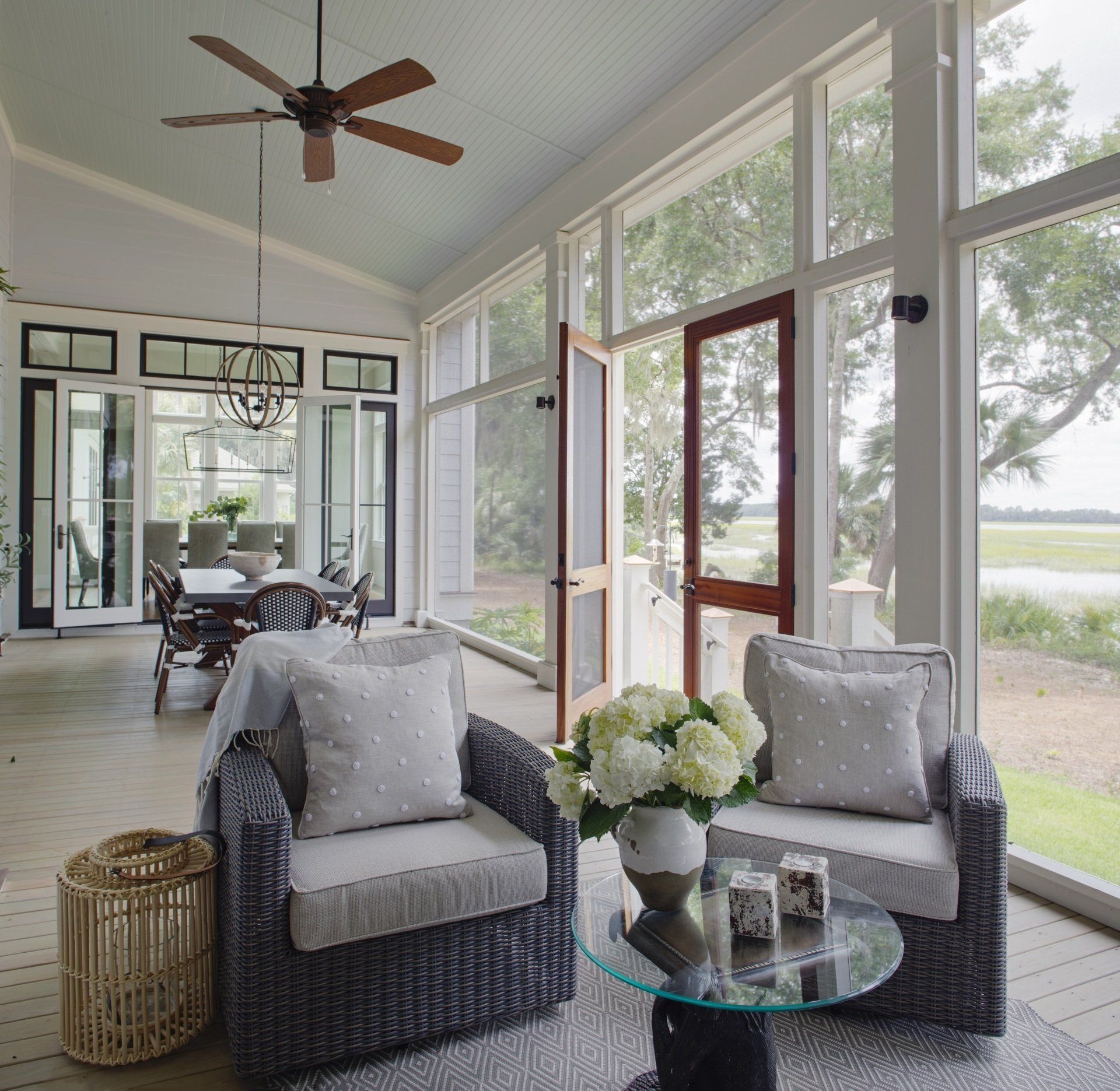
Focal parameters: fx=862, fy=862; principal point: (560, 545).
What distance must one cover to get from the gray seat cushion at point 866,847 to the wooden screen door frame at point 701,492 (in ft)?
4.94

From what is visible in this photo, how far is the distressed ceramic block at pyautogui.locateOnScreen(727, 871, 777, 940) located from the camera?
5.42ft

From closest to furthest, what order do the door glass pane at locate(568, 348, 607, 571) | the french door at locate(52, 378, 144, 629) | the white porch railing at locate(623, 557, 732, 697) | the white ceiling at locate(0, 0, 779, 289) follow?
the white ceiling at locate(0, 0, 779, 289) < the door glass pane at locate(568, 348, 607, 571) < the white porch railing at locate(623, 557, 732, 697) < the french door at locate(52, 378, 144, 629)

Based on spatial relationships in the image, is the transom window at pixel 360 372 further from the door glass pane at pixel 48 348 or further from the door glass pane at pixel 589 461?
the door glass pane at pixel 589 461

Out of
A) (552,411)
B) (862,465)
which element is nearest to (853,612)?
(862,465)

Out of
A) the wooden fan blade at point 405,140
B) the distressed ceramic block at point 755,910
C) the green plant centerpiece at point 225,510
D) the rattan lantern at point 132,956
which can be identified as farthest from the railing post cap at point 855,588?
the green plant centerpiece at point 225,510

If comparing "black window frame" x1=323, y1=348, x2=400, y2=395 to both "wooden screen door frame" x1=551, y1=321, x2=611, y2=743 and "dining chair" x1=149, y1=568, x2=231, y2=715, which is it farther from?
"wooden screen door frame" x1=551, y1=321, x2=611, y2=743

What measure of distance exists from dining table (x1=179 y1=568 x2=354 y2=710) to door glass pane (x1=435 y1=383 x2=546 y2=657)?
8.66 ft

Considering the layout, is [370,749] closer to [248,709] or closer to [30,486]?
[248,709]

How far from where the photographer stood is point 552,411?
6113mm

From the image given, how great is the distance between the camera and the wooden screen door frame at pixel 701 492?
12.6 ft

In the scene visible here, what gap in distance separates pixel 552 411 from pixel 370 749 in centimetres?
414

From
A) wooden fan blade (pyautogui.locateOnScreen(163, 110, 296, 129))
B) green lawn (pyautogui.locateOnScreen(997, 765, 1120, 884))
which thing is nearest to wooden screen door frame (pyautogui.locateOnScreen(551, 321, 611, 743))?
wooden fan blade (pyautogui.locateOnScreen(163, 110, 296, 129))

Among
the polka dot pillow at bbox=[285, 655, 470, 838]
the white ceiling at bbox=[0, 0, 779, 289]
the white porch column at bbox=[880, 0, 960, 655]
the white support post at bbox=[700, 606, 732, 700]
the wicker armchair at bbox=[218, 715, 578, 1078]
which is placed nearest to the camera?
the wicker armchair at bbox=[218, 715, 578, 1078]

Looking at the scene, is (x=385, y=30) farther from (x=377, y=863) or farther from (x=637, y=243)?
(x=377, y=863)
